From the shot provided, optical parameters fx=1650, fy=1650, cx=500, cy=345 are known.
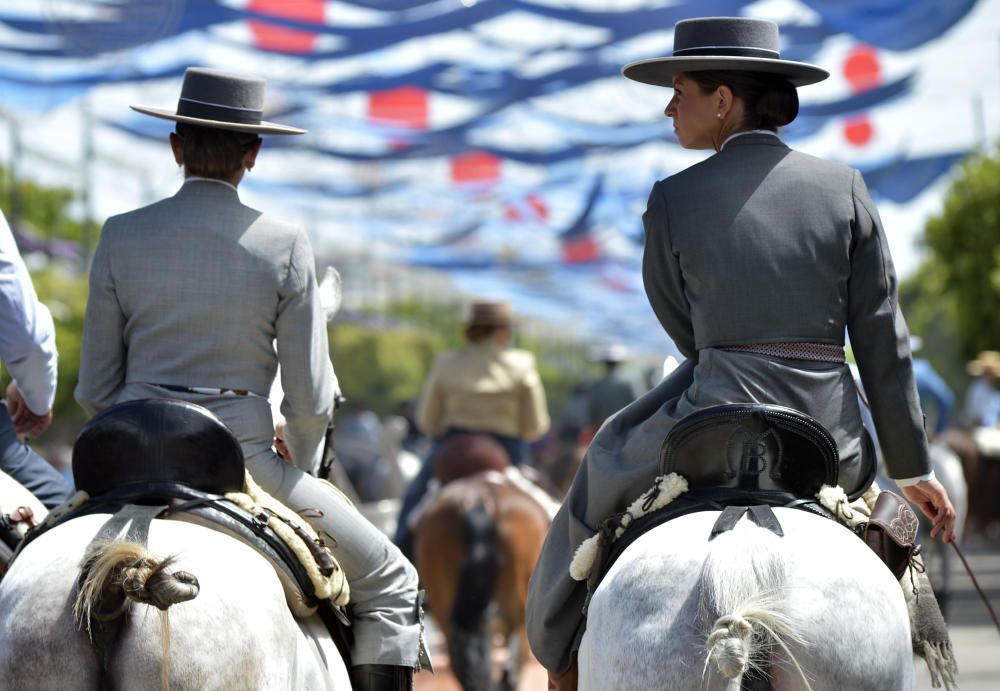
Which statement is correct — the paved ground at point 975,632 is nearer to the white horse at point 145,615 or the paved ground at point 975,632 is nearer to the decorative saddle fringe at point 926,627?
the decorative saddle fringe at point 926,627

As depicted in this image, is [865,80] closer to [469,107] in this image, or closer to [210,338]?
[469,107]

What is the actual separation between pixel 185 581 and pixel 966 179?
25453 mm

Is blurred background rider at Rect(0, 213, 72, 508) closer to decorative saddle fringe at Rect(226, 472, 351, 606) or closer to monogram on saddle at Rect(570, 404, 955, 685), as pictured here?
decorative saddle fringe at Rect(226, 472, 351, 606)

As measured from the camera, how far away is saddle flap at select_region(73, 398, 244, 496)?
169 inches

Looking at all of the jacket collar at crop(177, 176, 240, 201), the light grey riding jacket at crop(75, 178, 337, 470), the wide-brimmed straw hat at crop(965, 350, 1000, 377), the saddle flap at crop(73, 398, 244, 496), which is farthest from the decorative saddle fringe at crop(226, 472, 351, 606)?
the wide-brimmed straw hat at crop(965, 350, 1000, 377)

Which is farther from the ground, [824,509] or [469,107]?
[824,509]

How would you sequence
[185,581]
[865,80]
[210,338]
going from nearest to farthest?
[185,581] < [210,338] < [865,80]

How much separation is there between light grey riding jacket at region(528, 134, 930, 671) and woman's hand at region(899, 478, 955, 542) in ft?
0.22

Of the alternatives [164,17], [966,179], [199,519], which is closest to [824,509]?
[199,519]

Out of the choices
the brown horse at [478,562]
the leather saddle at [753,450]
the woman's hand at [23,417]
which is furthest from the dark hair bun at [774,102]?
the brown horse at [478,562]

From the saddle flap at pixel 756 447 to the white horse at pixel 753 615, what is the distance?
24cm

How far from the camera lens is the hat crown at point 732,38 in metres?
4.62

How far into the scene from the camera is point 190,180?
4992 millimetres

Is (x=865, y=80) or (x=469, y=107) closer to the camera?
(x=865, y=80)
